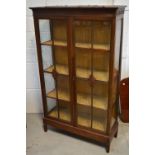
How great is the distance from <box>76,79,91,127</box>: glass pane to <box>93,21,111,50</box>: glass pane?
39 cm

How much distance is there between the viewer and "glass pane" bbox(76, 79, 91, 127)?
7.06ft

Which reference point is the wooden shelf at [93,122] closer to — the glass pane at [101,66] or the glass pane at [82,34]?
the glass pane at [101,66]

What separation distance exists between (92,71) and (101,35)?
0.34 m

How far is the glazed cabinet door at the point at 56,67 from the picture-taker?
2.11m

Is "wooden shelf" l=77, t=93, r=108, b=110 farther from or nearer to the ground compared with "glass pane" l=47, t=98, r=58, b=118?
farther from the ground

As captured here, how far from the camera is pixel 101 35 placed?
1.96 m

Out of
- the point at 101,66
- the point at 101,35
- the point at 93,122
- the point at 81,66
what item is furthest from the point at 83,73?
the point at 93,122

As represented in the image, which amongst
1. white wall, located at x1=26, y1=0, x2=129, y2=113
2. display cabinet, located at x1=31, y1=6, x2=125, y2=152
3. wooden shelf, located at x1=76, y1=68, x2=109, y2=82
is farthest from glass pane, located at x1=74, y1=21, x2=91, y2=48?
white wall, located at x1=26, y1=0, x2=129, y2=113

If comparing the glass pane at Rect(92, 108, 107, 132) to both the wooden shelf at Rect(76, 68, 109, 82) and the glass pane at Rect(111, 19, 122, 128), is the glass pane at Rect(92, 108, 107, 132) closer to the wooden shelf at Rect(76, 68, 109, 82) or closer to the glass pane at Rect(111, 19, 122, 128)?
the glass pane at Rect(111, 19, 122, 128)

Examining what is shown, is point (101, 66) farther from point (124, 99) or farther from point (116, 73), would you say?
point (124, 99)

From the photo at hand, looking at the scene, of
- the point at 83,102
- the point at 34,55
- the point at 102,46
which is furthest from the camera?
the point at 34,55
